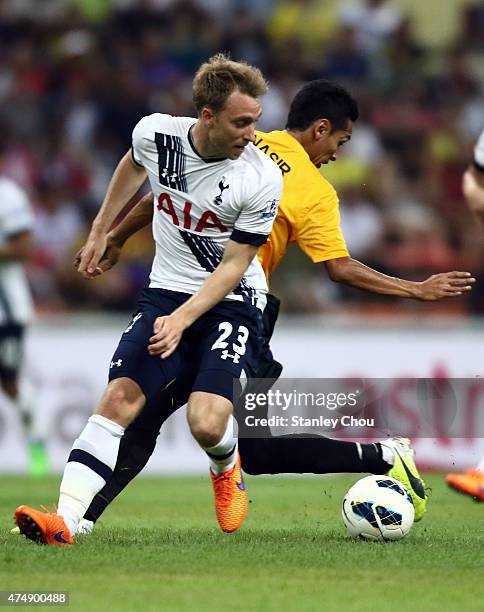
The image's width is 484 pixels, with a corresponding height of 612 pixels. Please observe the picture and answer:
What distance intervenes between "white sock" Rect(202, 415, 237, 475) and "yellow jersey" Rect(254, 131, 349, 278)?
3.28 ft

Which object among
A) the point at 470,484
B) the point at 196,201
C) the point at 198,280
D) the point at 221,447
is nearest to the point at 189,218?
the point at 196,201

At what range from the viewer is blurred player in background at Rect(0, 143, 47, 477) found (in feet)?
38.1

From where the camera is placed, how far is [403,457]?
6820mm

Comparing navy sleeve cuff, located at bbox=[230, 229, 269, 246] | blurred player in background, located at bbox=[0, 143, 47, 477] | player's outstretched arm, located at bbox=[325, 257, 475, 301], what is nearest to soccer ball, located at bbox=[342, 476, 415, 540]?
player's outstretched arm, located at bbox=[325, 257, 475, 301]

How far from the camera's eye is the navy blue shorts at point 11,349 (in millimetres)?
11656

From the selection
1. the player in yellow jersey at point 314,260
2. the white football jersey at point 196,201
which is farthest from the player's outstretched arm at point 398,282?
the white football jersey at point 196,201

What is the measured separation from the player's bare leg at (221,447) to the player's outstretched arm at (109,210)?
0.87 metres

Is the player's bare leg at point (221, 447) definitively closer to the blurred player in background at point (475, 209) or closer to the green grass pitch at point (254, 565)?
the green grass pitch at point (254, 565)

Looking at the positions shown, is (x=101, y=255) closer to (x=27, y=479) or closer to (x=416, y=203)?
(x=27, y=479)

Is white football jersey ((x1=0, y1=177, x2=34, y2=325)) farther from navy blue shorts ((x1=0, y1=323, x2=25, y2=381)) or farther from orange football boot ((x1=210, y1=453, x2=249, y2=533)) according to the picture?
orange football boot ((x1=210, y1=453, x2=249, y2=533))

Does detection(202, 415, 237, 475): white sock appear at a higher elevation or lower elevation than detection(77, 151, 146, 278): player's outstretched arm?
lower

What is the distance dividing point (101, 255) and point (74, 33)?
10.5m

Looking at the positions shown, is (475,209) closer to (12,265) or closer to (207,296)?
(207,296)

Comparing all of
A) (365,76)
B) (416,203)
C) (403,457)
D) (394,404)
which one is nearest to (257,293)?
(403,457)
